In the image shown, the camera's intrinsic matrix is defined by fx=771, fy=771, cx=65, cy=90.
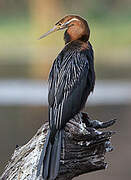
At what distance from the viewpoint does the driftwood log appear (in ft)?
18.8

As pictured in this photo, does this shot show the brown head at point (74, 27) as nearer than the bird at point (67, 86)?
No

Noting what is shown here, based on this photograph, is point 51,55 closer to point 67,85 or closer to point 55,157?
point 67,85

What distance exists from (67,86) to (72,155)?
2.20 ft

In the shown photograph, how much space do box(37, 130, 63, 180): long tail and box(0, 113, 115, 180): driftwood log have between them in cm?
6

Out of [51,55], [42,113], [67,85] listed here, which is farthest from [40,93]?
[67,85]

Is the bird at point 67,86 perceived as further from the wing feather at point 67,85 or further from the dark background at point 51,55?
the dark background at point 51,55

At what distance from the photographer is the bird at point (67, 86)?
18.7 ft

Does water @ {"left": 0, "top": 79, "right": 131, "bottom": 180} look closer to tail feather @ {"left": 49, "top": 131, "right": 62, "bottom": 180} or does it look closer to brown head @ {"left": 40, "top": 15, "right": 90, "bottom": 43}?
brown head @ {"left": 40, "top": 15, "right": 90, "bottom": 43}

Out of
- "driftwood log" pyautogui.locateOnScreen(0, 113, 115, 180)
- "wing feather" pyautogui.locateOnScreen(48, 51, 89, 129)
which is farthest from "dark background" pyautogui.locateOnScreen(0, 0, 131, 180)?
"driftwood log" pyautogui.locateOnScreen(0, 113, 115, 180)

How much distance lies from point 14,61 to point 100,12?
8485mm

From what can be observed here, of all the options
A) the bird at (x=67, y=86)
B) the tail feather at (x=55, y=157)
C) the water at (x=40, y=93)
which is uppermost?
the water at (x=40, y=93)

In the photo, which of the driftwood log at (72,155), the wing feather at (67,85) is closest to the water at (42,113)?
the wing feather at (67,85)

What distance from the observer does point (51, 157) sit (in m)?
5.69

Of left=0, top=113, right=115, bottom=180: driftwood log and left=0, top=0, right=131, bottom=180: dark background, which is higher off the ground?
left=0, top=0, right=131, bottom=180: dark background
